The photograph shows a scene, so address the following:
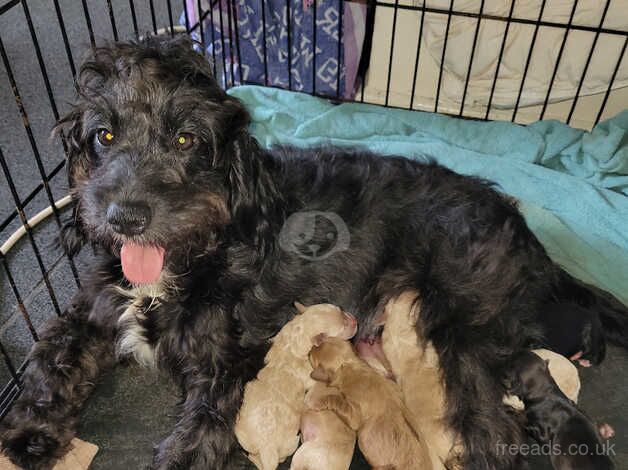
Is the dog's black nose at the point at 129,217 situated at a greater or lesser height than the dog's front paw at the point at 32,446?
greater

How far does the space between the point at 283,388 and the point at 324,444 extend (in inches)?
11.6

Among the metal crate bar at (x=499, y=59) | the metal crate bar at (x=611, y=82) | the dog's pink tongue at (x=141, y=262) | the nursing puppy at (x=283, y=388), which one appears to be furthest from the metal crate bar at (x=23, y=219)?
the metal crate bar at (x=611, y=82)

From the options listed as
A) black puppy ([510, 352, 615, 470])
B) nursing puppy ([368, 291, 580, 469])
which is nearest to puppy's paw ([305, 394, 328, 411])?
nursing puppy ([368, 291, 580, 469])

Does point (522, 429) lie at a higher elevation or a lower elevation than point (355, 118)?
lower

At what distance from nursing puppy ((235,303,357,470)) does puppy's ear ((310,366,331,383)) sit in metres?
0.06

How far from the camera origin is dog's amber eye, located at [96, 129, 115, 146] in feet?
6.95

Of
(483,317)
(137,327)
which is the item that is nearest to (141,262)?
(137,327)

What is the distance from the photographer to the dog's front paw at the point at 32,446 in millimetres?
2373

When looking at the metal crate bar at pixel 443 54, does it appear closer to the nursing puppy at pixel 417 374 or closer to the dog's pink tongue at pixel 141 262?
the nursing puppy at pixel 417 374

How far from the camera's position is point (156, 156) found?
208 cm

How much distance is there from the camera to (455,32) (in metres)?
4.00

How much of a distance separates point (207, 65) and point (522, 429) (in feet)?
6.07

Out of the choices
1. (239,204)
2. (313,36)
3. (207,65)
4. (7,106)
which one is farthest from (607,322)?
(7,106)

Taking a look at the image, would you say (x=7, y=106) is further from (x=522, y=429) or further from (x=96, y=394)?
(x=522, y=429)
